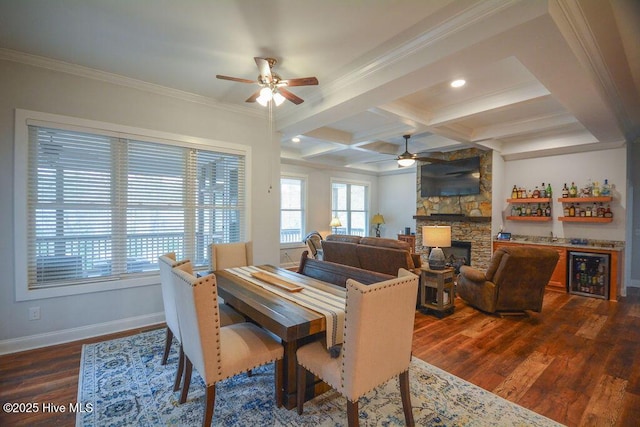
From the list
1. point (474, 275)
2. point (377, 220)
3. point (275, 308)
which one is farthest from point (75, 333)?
point (377, 220)

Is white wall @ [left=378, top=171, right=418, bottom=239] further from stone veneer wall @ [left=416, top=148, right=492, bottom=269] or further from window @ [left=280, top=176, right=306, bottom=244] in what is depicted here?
window @ [left=280, top=176, right=306, bottom=244]

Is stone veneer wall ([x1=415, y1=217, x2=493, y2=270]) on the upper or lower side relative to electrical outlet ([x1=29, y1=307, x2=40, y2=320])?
upper

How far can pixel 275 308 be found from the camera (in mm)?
1939

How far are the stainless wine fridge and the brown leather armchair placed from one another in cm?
189

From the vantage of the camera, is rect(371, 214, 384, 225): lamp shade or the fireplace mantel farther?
rect(371, 214, 384, 225): lamp shade

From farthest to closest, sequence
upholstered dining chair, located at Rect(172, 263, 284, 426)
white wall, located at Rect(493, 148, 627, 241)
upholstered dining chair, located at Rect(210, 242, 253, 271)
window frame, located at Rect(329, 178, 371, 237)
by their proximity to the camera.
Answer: window frame, located at Rect(329, 178, 371, 237), white wall, located at Rect(493, 148, 627, 241), upholstered dining chair, located at Rect(210, 242, 253, 271), upholstered dining chair, located at Rect(172, 263, 284, 426)

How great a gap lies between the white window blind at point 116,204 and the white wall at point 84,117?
0.57 ft

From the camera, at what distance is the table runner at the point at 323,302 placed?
1.80 meters

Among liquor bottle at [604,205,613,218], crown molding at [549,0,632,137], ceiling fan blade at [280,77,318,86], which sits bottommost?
liquor bottle at [604,205,613,218]

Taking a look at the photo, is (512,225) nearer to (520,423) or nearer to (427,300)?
(427,300)

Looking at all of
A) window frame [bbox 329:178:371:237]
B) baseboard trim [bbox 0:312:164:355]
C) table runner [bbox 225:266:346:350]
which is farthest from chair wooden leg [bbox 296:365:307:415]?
window frame [bbox 329:178:371:237]

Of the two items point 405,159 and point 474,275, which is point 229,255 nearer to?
point 474,275

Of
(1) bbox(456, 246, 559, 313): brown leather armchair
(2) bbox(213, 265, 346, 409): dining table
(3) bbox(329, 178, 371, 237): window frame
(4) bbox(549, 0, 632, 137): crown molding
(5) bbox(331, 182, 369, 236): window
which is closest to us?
(2) bbox(213, 265, 346, 409): dining table

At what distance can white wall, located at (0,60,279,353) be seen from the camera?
2.71 metres
